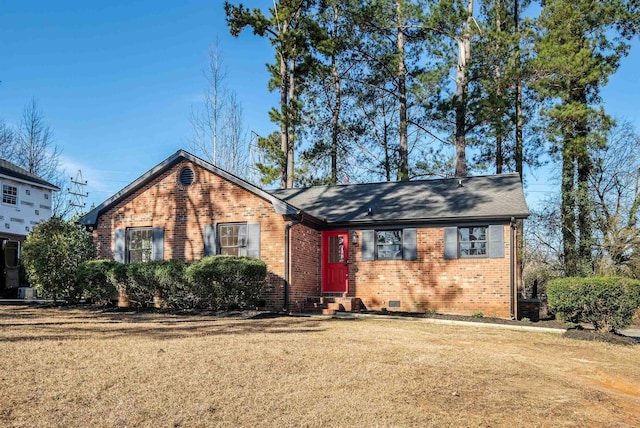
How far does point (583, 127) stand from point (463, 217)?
1071 centimetres

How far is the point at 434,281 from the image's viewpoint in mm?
16000

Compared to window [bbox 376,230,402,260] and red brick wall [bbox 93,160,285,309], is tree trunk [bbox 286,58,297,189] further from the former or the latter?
window [bbox 376,230,402,260]

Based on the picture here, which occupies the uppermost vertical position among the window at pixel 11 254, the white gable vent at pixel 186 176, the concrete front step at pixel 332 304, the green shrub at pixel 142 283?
the white gable vent at pixel 186 176

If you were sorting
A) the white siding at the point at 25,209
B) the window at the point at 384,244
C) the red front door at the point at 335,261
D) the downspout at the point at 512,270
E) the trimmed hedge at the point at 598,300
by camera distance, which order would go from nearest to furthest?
the trimmed hedge at the point at 598,300 → the downspout at the point at 512,270 → the window at the point at 384,244 → the red front door at the point at 335,261 → the white siding at the point at 25,209

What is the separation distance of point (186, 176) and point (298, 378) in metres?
11.3

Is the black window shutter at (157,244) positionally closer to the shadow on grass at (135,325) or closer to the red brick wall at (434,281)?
the shadow on grass at (135,325)

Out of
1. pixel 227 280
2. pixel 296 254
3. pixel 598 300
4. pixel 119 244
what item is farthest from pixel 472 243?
pixel 119 244

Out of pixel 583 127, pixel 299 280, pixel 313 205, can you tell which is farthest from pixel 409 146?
pixel 299 280

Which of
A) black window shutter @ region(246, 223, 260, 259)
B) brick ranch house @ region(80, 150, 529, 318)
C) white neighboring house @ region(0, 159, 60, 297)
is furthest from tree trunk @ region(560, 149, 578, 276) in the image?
white neighboring house @ region(0, 159, 60, 297)

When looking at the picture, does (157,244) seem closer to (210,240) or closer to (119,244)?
(119,244)

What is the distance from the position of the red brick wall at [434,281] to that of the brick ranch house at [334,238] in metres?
0.03

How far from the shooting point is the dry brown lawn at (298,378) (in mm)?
5020

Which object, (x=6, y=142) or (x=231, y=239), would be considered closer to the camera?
(x=231, y=239)

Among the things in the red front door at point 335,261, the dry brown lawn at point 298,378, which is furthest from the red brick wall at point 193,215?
the dry brown lawn at point 298,378
